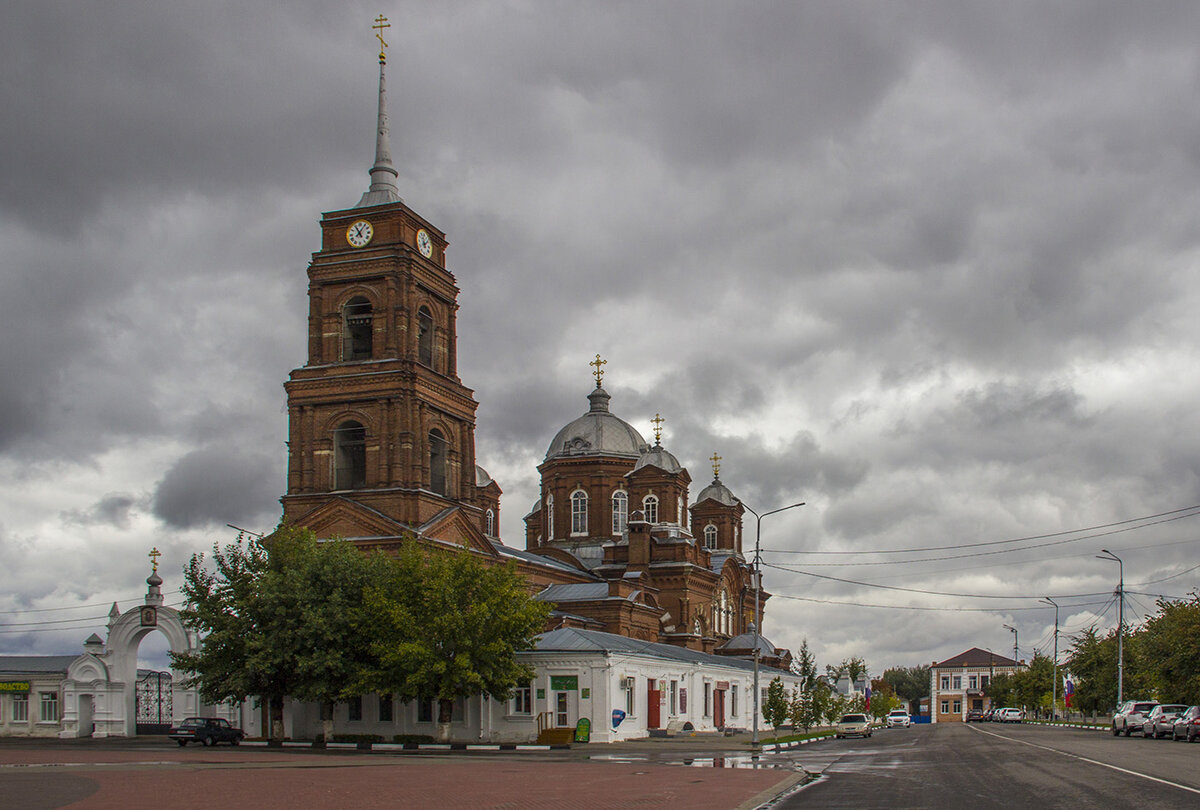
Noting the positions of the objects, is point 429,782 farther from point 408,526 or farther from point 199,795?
point 408,526

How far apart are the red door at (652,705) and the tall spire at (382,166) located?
25.4 meters

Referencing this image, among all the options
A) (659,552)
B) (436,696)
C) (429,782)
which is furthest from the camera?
(659,552)

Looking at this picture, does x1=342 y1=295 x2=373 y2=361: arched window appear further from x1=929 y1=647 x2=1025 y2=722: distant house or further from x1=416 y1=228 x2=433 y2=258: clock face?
x1=929 y1=647 x2=1025 y2=722: distant house

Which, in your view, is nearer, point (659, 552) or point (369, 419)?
point (369, 419)

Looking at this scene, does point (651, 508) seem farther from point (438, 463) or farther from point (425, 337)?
point (425, 337)

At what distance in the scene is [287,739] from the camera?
49.0 meters

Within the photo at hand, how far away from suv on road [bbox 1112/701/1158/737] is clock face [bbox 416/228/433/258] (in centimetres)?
3967

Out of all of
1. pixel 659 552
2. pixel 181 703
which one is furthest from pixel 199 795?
pixel 659 552

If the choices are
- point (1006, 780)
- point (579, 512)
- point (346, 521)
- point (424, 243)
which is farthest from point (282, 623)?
point (579, 512)

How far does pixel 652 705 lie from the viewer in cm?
5325

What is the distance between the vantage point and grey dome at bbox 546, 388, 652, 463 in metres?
82.1

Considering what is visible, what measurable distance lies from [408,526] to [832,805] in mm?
35491

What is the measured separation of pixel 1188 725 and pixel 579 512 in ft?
140

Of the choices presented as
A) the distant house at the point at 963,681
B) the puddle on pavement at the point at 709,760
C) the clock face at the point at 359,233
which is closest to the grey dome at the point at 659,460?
the clock face at the point at 359,233
